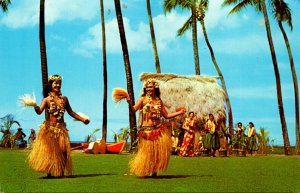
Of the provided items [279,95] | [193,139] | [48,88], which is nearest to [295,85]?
[279,95]

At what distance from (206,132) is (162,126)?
38.5ft

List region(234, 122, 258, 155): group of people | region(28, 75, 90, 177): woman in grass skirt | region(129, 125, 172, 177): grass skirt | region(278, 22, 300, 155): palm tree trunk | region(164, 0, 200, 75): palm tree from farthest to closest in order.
→ region(164, 0, 200, 75): palm tree → region(278, 22, 300, 155): palm tree trunk → region(234, 122, 258, 155): group of people → region(28, 75, 90, 177): woman in grass skirt → region(129, 125, 172, 177): grass skirt

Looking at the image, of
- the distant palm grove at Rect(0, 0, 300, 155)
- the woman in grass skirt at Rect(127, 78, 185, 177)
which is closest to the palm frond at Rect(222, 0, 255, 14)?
the distant palm grove at Rect(0, 0, 300, 155)

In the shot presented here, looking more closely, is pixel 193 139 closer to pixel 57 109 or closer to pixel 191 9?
pixel 57 109

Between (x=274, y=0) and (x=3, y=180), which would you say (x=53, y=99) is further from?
(x=274, y=0)

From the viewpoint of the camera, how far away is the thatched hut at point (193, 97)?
2322cm

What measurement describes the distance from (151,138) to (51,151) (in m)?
1.60

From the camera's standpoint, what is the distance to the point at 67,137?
10.3m

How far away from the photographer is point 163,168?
396 inches

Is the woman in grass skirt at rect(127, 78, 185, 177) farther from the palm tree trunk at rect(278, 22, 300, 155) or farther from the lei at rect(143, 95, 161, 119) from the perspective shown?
the palm tree trunk at rect(278, 22, 300, 155)

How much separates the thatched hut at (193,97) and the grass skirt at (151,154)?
12.9 m

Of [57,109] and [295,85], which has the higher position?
[295,85]

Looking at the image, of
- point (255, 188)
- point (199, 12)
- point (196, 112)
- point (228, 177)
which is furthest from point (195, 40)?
point (255, 188)

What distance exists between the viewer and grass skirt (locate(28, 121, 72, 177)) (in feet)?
33.1
